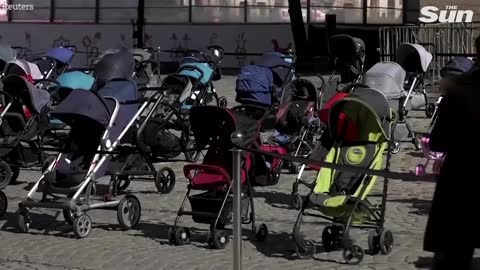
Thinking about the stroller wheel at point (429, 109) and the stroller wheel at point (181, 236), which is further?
the stroller wheel at point (429, 109)

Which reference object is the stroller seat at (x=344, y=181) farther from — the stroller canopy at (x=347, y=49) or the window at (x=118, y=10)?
the window at (x=118, y=10)

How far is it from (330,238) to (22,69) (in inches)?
280

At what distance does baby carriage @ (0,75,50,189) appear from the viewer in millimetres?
10680

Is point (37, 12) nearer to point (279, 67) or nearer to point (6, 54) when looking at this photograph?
point (6, 54)

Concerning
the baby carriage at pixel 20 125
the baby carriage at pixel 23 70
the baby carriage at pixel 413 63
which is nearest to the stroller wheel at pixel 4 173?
the baby carriage at pixel 20 125

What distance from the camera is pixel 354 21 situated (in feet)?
87.0

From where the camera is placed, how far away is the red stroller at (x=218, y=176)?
25.2ft

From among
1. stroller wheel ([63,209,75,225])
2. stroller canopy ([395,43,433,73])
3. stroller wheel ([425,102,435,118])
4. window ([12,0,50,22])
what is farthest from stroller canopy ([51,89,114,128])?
window ([12,0,50,22])

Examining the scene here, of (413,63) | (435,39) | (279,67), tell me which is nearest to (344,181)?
(279,67)

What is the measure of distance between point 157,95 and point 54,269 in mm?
3804

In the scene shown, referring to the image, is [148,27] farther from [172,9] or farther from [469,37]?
[469,37]

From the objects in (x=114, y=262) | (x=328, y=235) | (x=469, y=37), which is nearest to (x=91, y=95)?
(x=114, y=262)

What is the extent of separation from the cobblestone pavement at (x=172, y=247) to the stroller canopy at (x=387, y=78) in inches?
67.4

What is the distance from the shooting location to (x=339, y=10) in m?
26.5
